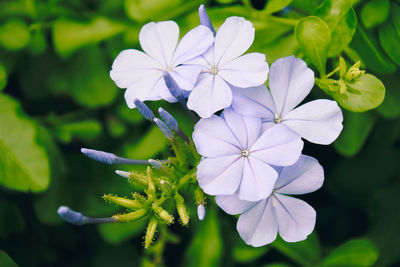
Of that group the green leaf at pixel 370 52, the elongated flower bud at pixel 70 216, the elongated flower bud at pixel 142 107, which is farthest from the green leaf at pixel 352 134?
the elongated flower bud at pixel 70 216

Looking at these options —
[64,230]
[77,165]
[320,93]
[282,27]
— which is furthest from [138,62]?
[64,230]

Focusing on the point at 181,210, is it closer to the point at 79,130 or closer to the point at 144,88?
the point at 144,88

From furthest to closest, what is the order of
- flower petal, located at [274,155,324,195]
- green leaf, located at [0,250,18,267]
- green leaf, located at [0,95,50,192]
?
green leaf, located at [0,95,50,192]
green leaf, located at [0,250,18,267]
flower petal, located at [274,155,324,195]

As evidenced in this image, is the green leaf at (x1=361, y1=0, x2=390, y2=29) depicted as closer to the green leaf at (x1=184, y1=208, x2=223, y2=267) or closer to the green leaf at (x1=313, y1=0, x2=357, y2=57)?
the green leaf at (x1=313, y1=0, x2=357, y2=57)

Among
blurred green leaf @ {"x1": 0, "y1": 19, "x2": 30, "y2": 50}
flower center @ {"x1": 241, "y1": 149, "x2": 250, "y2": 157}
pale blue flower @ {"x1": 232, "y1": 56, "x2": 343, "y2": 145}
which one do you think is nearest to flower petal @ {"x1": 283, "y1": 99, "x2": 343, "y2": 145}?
pale blue flower @ {"x1": 232, "y1": 56, "x2": 343, "y2": 145}

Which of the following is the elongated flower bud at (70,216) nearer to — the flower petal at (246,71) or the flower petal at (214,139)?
the flower petal at (214,139)

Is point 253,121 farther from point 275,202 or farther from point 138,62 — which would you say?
point 138,62

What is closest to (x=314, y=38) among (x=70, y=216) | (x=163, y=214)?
(x=163, y=214)
